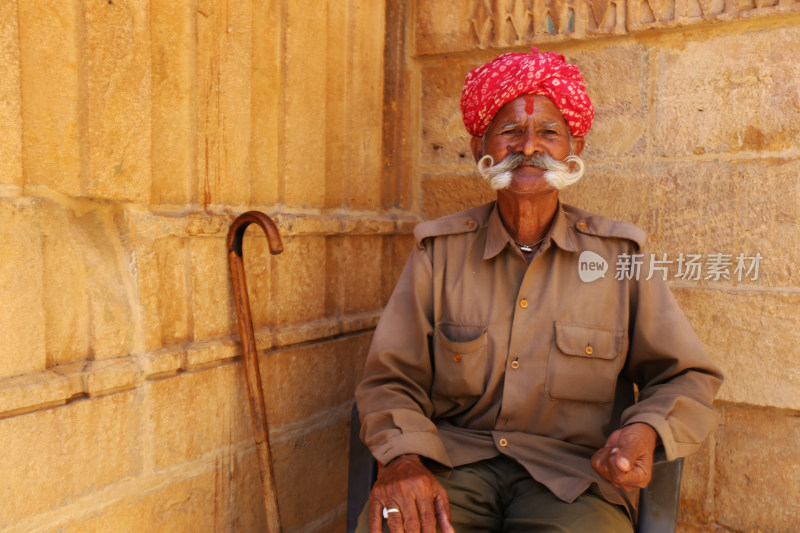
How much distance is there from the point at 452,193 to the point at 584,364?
1.39 meters

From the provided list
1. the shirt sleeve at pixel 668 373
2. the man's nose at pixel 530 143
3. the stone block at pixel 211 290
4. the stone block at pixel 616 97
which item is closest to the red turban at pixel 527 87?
the man's nose at pixel 530 143

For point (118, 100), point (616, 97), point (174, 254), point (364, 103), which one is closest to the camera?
point (118, 100)

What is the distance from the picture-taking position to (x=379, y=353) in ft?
7.04

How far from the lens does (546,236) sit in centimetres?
222

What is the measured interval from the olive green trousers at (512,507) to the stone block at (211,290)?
83 cm

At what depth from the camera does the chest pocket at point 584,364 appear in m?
2.12

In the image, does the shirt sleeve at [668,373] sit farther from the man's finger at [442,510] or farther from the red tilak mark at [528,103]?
the red tilak mark at [528,103]

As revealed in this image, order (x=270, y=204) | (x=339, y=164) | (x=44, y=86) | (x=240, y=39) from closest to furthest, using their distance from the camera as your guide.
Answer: (x=44, y=86) → (x=240, y=39) → (x=270, y=204) → (x=339, y=164)

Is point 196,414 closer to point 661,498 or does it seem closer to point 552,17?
point 661,498

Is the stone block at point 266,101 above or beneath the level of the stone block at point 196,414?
above

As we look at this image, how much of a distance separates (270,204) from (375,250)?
2.31ft

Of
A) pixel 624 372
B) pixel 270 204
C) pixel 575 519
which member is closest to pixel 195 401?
pixel 270 204

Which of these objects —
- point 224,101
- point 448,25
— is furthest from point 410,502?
point 448,25

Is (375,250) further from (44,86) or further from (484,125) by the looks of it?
(44,86)
